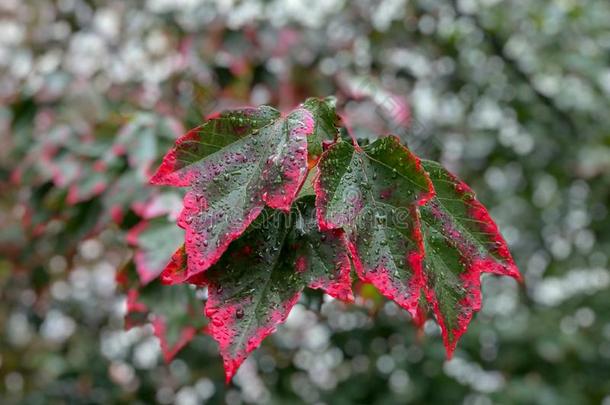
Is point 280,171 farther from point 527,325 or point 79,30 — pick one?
point 79,30

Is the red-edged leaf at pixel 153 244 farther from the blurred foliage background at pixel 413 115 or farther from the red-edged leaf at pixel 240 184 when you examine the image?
the blurred foliage background at pixel 413 115

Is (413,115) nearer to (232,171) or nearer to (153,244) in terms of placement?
(153,244)

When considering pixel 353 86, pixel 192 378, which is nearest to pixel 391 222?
pixel 353 86

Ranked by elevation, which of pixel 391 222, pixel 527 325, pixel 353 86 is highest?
pixel 391 222

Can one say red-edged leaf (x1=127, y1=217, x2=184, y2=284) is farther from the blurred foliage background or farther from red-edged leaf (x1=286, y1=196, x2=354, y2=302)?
the blurred foliage background

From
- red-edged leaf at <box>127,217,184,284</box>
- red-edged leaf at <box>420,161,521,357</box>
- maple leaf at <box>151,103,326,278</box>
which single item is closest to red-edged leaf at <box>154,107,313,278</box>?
maple leaf at <box>151,103,326,278</box>

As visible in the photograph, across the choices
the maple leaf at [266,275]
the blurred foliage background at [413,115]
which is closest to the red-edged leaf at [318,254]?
the maple leaf at [266,275]
